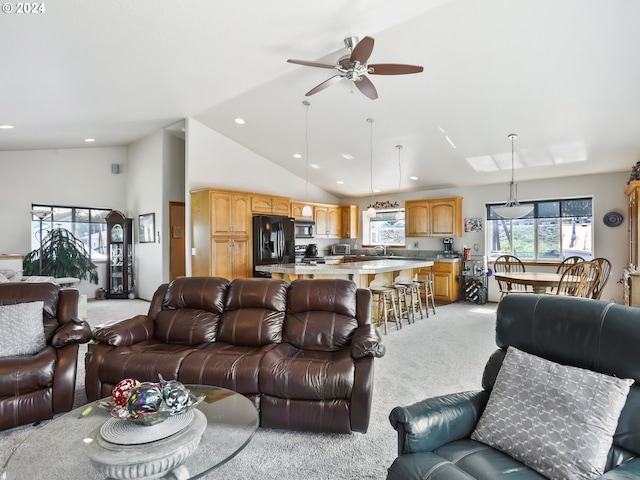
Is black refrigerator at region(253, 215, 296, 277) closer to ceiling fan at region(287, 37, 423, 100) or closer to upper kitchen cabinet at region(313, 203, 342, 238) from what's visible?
upper kitchen cabinet at region(313, 203, 342, 238)

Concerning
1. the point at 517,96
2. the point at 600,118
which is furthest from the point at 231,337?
the point at 600,118

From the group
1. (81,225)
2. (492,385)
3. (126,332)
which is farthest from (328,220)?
(492,385)

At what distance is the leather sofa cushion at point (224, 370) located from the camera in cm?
234

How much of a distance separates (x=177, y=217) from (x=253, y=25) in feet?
15.6

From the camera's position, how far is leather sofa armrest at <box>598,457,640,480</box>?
3.69 feet

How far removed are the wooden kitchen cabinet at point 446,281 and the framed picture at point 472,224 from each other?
2.48ft

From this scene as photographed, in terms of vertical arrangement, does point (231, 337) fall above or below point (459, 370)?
above

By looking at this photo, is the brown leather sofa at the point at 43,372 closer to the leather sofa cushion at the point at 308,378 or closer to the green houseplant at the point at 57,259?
the leather sofa cushion at the point at 308,378

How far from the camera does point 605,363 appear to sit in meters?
1.41

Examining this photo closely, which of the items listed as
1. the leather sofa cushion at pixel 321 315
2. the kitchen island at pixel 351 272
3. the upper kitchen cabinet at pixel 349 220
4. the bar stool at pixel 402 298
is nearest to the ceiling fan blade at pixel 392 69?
the leather sofa cushion at pixel 321 315

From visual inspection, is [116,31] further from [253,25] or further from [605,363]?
[605,363]

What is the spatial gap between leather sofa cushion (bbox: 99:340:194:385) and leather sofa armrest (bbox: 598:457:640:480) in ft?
7.44

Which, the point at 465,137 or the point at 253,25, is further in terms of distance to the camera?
the point at 465,137

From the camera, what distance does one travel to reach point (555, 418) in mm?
1330
